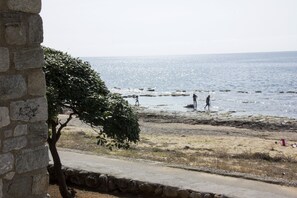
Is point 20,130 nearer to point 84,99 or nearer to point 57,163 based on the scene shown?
point 84,99

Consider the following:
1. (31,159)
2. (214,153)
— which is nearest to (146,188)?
(31,159)

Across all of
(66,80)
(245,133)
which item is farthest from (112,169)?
(245,133)

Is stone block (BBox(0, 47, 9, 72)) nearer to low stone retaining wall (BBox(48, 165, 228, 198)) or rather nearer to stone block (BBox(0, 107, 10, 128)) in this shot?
stone block (BBox(0, 107, 10, 128))

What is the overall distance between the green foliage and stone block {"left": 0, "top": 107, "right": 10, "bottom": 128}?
7.42 ft

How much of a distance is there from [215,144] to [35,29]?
2034cm

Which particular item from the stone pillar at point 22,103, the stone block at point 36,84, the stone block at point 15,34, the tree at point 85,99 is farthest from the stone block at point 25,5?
the tree at point 85,99

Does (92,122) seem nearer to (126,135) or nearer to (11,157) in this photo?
(126,135)

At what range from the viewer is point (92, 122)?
7.72 meters

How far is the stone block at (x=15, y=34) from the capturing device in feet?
16.2

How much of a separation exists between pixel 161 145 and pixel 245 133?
37.9ft

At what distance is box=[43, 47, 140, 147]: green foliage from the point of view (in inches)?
302

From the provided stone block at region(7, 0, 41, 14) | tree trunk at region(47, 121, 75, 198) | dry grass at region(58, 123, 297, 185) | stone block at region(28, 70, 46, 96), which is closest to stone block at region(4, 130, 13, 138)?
stone block at region(28, 70, 46, 96)

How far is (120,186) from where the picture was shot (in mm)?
10164

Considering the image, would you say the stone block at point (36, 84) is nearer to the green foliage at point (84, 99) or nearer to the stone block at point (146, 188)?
the green foliage at point (84, 99)
